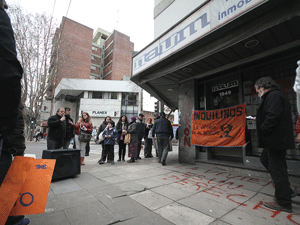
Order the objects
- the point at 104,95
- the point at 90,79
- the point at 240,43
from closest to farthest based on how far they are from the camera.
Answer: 1. the point at 240,43
2. the point at 104,95
3. the point at 90,79

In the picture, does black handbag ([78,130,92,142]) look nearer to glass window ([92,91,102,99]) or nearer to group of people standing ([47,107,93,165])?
group of people standing ([47,107,93,165])

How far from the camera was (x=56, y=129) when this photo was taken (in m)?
4.45

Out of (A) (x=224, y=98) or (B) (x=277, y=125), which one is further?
(A) (x=224, y=98)

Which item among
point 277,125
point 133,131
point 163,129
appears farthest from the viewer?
point 133,131

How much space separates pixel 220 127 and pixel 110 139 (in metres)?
3.74

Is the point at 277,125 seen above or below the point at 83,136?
above

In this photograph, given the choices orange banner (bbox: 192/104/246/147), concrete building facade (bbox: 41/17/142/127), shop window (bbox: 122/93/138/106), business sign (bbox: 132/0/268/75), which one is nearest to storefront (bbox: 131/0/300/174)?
Result: business sign (bbox: 132/0/268/75)

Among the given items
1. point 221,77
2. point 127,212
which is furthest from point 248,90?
point 127,212

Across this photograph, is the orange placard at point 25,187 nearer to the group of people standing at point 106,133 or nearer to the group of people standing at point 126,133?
the group of people standing at point 106,133

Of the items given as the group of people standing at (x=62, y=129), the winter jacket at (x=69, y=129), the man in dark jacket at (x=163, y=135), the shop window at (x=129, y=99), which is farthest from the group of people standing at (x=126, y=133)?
the shop window at (x=129, y=99)

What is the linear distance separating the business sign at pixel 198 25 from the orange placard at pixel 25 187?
4029 millimetres

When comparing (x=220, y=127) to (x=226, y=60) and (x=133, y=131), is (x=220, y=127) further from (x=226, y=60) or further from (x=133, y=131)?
(x=133, y=131)

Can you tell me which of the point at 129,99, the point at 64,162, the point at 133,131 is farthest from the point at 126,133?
the point at 129,99

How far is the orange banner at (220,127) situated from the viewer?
4.41 metres
